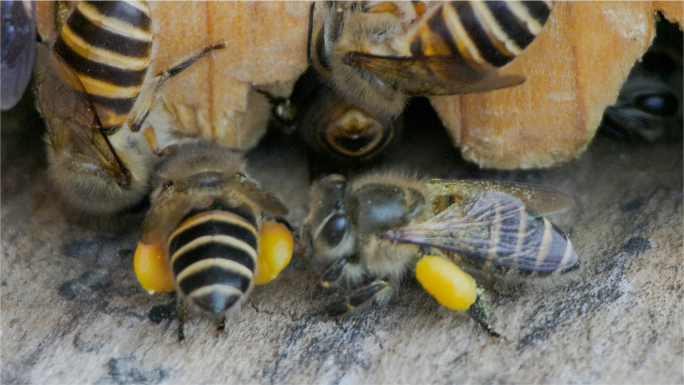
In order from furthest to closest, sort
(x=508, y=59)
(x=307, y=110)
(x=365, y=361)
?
(x=307, y=110), (x=508, y=59), (x=365, y=361)

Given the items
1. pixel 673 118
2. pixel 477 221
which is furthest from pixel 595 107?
pixel 673 118

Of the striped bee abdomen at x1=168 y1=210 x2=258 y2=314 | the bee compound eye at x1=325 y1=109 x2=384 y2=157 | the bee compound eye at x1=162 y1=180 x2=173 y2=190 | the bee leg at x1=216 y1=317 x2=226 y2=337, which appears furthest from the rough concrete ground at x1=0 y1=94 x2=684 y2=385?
the bee compound eye at x1=325 y1=109 x2=384 y2=157

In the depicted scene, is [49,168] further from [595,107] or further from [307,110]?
[595,107]

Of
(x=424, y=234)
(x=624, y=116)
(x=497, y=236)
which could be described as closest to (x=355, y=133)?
(x=424, y=234)

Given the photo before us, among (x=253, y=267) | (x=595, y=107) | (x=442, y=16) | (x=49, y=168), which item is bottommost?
(x=49, y=168)

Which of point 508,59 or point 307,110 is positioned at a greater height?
point 508,59

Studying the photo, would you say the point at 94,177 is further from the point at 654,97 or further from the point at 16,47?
the point at 654,97
